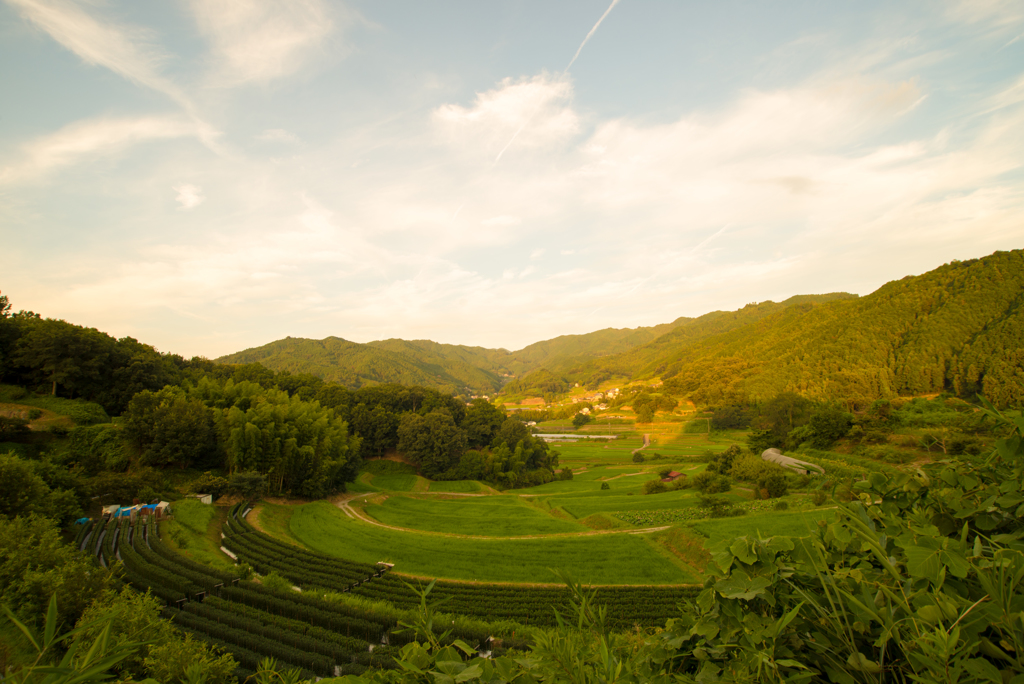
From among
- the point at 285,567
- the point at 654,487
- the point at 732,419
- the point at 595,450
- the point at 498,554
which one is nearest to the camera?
the point at 285,567

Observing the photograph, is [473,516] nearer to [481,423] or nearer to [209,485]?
[209,485]

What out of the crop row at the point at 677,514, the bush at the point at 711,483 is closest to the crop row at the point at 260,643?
the crop row at the point at 677,514

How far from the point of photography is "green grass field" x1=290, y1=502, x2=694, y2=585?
64.9ft

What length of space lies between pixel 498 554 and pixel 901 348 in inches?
2410

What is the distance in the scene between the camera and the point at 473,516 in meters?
30.8

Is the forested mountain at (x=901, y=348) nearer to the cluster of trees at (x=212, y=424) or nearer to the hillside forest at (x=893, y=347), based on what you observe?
the hillside forest at (x=893, y=347)

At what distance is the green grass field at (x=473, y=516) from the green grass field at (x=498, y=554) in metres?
2.30

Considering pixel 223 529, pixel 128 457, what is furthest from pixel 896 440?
pixel 128 457

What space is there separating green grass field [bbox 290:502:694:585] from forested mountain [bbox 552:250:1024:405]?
32503mm

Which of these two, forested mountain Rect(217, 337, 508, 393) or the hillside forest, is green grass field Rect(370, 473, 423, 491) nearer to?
the hillside forest

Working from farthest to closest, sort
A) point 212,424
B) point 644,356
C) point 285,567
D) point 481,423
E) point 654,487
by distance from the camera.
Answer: point 644,356, point 481,423, point 654,487, point 212,424, point 285,567

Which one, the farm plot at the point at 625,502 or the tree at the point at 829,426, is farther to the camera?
the tree at the point at 829,426

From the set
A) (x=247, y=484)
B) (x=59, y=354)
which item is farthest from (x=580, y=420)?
(x=59, y=354)

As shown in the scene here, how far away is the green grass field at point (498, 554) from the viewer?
19.8 meters
